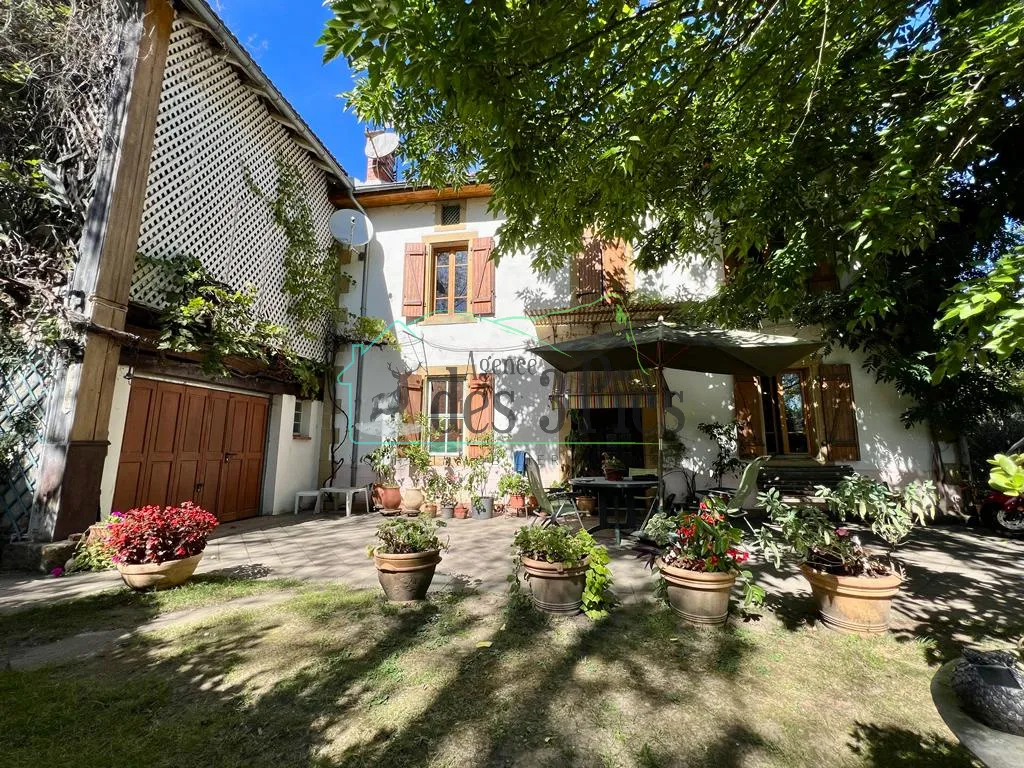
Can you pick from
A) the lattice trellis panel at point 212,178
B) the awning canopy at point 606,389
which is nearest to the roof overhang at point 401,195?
the lattice trellis panel at point 212,178

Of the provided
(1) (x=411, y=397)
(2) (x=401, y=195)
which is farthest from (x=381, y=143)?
(1) (x=411, y=397)

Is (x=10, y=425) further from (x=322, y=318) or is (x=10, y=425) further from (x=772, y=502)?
(x=772, y=502)

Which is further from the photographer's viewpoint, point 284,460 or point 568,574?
point 284,460

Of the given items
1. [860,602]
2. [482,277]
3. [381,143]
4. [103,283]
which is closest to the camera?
[860,602]

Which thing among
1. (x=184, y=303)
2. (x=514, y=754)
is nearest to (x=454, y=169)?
(x=184, y=303)

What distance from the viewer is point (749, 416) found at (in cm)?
689

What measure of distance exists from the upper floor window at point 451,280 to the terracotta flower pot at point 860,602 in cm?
674

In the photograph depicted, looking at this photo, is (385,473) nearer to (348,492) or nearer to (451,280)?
(348,492)

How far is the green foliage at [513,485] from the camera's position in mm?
6934

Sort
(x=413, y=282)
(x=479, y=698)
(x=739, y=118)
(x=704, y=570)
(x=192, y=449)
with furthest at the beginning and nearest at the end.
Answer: (x=413, y=282) → (x=192, y=449) → (x=739, y=118) → (x=704, y=570) → (x=479, y=698)

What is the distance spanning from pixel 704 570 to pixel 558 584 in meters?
0.96

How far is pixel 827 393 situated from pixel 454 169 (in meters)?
6.56

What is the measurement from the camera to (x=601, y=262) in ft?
25.1

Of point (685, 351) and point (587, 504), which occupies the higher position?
point (685, 351)
